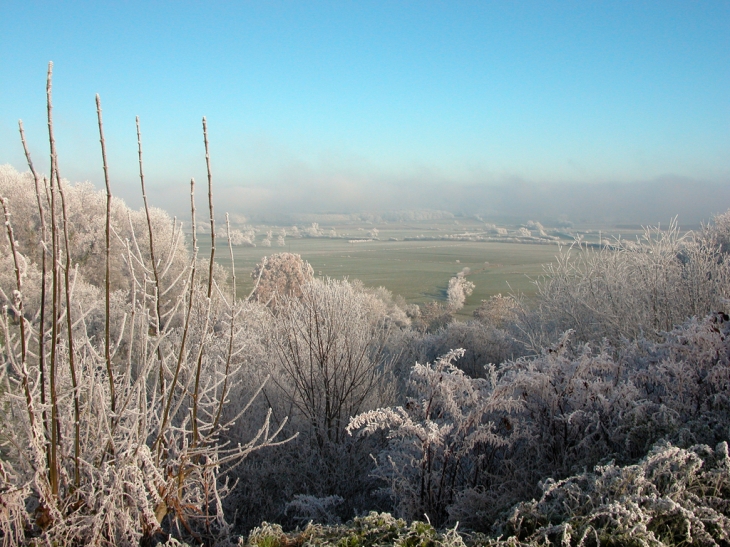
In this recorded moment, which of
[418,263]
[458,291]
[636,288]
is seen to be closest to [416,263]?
[418,263]

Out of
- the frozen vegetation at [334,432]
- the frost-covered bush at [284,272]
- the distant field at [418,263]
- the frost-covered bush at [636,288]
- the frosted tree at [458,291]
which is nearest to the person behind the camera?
the frozen vegetation at [334,432]

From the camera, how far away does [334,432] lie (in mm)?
7887

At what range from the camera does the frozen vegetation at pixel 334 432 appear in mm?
2500

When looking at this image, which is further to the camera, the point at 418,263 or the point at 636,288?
the point at 418,263

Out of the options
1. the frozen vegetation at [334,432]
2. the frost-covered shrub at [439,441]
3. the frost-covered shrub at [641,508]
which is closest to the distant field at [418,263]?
the frozen vegetation at [334,432]

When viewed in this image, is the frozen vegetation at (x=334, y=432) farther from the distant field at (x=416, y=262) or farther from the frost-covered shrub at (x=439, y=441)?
the distant field at (x=416, y=262)

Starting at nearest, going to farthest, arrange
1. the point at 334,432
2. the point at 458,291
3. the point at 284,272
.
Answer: the point at 334,432
the point at 284,272
the point at 458,291

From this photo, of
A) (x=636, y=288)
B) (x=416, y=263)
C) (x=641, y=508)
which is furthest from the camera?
(x=416, y=263)

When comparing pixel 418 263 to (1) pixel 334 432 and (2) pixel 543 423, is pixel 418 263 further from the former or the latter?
(2) pixel 543 423

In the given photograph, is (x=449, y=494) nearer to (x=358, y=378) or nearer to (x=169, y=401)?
(x=169, y=401)

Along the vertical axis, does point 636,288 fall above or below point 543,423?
above

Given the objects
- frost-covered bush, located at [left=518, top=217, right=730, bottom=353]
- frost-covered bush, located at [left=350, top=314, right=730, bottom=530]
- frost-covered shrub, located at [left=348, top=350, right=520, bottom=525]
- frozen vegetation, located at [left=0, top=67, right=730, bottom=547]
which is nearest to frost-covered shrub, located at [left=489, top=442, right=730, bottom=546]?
frozen vegetation, located at [left=0, top=67, right=730, bottom=547]

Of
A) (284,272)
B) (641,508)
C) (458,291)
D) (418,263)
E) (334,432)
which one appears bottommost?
(458,291)

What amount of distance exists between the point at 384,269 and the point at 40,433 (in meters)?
36.2
